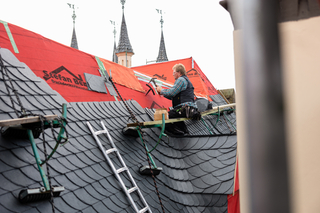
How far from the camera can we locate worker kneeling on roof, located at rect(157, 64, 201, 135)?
204 inches

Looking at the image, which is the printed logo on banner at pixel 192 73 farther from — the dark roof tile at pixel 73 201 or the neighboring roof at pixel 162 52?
the neighboring roof at pixel 162 52

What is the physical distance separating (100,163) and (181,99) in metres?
2.29

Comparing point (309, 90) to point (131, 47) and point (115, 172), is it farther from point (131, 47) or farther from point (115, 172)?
point (131, 47)

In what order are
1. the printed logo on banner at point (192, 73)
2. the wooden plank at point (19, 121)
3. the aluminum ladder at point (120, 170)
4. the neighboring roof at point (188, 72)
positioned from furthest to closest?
the printed logo on banner at point (192, 73), the neighboring roof at point (188, 72), the aluminum ladder at point (120, 170), the wooden plank at point (19, 121)

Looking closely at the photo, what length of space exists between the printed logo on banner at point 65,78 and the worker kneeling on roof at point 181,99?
4.38ft

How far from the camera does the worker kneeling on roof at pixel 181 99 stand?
5.19 metres

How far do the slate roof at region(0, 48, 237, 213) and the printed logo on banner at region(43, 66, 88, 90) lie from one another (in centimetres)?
86

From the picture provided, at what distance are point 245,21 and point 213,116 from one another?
832 centimetres

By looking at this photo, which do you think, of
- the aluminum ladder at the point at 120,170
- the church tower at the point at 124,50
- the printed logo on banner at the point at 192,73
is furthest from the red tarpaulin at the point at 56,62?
the church tower at the point at 124,50

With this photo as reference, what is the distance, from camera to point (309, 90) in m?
0.93

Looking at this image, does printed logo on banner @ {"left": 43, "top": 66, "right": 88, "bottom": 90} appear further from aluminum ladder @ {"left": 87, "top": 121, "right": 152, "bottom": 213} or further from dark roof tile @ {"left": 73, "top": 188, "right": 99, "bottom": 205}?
dark roof tile @ {"left": 73, "top": 188, "right": 99, "bottom": 205}

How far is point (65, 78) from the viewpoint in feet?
16.2

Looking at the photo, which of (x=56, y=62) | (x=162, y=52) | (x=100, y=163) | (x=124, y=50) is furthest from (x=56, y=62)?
(x=162, y=52)

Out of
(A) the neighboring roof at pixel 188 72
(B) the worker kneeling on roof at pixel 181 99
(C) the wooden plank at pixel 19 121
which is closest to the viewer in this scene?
(C) the wooden plank at pixel 19 121
